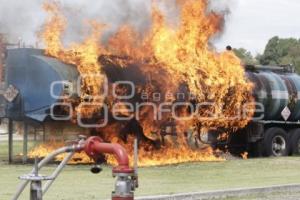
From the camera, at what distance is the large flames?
18.1 meters

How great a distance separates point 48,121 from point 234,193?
706cm

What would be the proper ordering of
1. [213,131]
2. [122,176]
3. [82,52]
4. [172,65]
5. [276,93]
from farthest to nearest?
1. [276,93]
2. [213,131]
3. [172,65]
4. [82,52]
5. [122,176]

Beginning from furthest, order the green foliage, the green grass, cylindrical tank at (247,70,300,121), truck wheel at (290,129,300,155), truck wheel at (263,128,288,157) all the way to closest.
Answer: the green foliage → truck wheel at (290,129,300,155) → truck wheel at (263,128,288,157) → cylindrical tank at (247,70,300,121) → the green grass

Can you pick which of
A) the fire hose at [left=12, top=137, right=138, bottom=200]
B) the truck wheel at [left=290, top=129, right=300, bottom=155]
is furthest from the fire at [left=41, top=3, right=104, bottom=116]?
the fire hose at [left=12, top=137, right=138, bottom=200]

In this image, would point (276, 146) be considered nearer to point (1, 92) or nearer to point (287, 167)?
point (287, 167)

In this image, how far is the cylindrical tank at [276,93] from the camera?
21.2 m

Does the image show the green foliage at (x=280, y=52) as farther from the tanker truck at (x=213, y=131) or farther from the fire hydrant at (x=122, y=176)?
the fire hydrant at (x=122, y=176)

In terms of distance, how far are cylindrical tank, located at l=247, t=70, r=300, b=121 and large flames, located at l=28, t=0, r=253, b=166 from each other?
93cm

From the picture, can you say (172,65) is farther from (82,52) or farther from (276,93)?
(276,93)

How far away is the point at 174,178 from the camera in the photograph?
15023 mm

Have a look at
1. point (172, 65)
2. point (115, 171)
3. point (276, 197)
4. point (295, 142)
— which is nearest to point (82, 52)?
point (172, 65)

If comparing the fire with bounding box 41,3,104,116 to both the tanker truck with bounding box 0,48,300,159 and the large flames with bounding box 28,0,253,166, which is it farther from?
the tanker truck with bounding box 0,48,300,159

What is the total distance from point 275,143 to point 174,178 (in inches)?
301

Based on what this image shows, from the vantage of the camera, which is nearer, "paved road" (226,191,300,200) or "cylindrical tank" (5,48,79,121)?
"paved road" (226,191,300,200)
